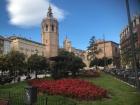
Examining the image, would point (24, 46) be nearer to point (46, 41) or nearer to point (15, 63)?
point (15, 63)

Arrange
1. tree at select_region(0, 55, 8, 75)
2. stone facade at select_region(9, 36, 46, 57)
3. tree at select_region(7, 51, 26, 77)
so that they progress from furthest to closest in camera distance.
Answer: stone facade at select_region(9, 36, 46, 57)
tree at select_region(7, 51, 26, 77)
tree at select_region(0, 55, 8, 75)

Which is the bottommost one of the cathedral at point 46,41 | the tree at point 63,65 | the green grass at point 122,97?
the green grass at point 122,97

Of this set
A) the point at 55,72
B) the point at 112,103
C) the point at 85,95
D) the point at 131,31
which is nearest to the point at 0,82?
the point at 55,72

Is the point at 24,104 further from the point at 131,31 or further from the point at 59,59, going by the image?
the point at 59,59

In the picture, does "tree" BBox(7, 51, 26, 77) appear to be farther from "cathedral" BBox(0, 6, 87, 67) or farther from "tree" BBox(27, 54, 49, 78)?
"cathedral" BBox(0, 6, 87, 67)

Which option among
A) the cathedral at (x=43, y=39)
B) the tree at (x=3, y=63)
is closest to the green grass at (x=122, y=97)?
the cathedral at (x=43, y=39)

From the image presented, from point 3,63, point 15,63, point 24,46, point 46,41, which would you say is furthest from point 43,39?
point 46,41

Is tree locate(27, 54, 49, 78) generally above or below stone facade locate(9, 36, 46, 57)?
below

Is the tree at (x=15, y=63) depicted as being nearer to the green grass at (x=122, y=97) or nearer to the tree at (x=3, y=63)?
the tree at (x=3, y=63)

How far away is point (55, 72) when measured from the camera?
16.6 m

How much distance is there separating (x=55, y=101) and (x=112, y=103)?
157 centimetres

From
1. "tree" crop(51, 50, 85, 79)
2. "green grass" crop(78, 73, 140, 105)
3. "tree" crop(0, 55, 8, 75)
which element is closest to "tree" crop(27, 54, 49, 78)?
"tree" crop(0, 55, 8, 75)

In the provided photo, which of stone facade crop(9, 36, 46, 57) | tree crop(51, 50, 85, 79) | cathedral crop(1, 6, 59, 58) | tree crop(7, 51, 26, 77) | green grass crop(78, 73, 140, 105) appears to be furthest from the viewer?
stone facade crop(9, 36, 46, 57)

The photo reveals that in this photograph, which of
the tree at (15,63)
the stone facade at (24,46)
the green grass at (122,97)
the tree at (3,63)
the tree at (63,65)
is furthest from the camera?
the stone facade at (24,46)
